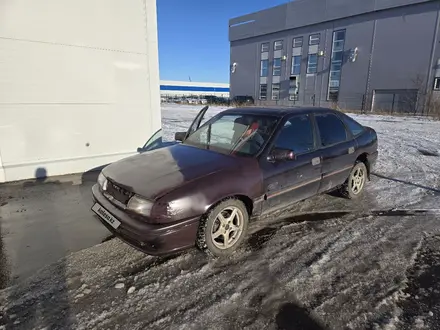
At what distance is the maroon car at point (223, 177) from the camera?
8.73 feet

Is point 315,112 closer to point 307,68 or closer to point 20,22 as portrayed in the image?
point 20,22

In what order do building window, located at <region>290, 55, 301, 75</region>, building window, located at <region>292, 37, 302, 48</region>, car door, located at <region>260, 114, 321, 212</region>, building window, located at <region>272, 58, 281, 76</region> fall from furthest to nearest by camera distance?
1. building window, located at <region>272, 58, 281, 76</region>
2. building window, located at <region>290, 55, 301, 75</region>
3. building window, located at <region>292, 37, 302, 48</region>
4. car door, located at <region>260, 114, 321, 212</region>

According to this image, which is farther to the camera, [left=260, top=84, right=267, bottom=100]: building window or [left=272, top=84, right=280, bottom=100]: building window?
[left=260, top=84, right=267, bottom=100]: building window

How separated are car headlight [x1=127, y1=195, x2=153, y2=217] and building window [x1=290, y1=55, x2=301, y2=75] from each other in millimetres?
38011

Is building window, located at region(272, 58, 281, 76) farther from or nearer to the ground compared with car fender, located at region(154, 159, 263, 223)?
farther from the ground

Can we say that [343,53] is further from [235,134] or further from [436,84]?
[235,134]

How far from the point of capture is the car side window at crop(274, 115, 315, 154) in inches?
139

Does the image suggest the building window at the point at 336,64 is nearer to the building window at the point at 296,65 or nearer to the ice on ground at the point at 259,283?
the building window at the point at 296,65

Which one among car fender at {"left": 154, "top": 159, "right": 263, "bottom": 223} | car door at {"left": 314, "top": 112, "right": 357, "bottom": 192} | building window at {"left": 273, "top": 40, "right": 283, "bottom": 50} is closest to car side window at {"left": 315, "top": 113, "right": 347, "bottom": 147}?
car door at {"left": 314, "top": 112, "right": 357, "bottom": 192}

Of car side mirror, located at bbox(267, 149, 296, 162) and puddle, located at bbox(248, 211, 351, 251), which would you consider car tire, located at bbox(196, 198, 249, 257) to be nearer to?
puddle, located at bbox(248, 211, 351, 251)

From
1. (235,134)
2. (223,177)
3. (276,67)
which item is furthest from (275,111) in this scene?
(276,67)

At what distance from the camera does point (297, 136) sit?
375cm

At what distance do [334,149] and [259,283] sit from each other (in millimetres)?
2418

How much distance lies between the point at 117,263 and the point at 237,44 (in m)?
46.6
